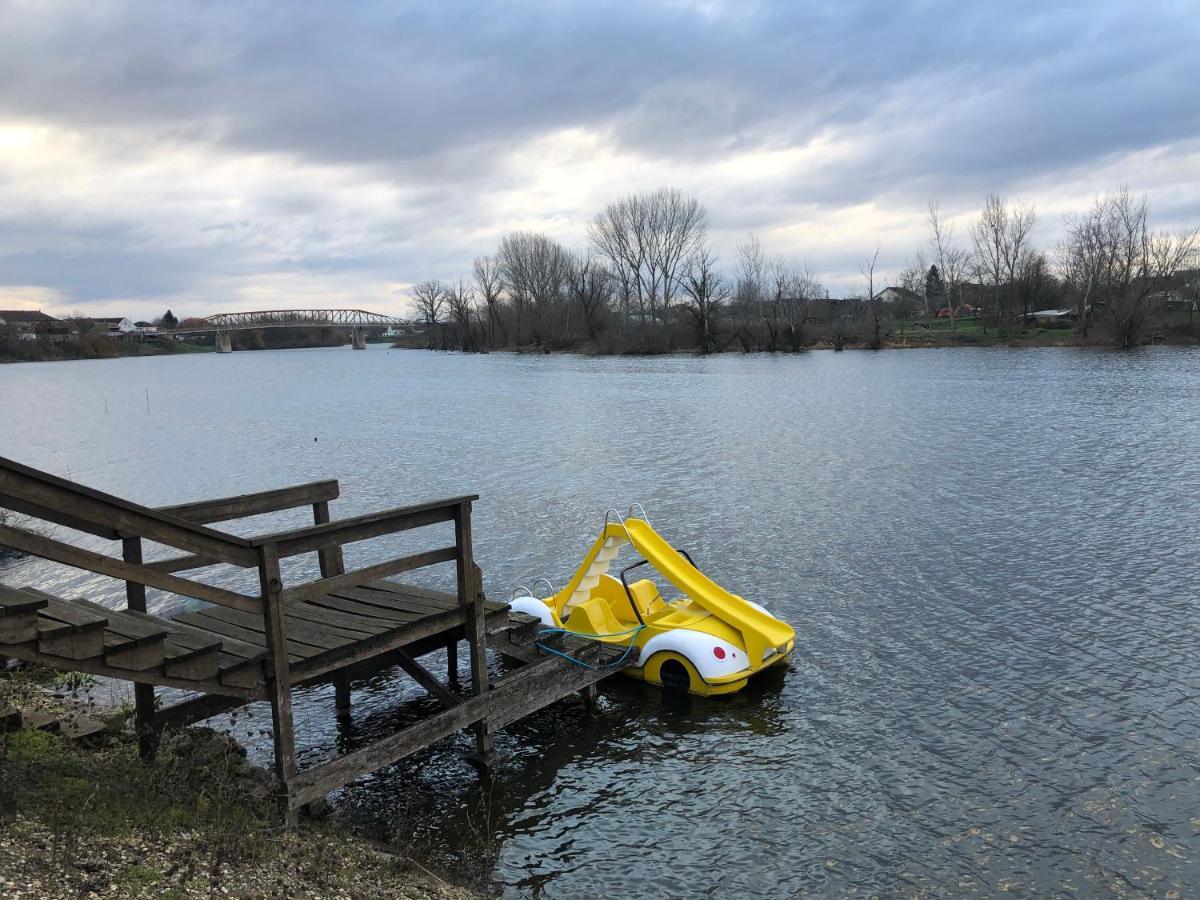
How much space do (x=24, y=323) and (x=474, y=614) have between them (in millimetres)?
186159

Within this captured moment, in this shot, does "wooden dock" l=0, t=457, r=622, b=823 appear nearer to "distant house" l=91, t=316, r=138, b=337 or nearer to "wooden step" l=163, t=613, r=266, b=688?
"wooden step" l=163, t=613, r=266, b=688

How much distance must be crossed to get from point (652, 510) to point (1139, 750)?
1148 centimetres

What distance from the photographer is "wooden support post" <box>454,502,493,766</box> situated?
7.85m

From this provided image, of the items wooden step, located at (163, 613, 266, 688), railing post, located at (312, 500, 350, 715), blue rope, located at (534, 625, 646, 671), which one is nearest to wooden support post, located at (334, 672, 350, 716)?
railing post, located at (312, 500, 350, 715)

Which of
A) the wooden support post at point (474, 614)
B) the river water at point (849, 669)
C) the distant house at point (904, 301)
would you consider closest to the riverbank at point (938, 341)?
the distant house at point (904, 301)

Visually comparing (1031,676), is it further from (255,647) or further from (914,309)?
(914,309)

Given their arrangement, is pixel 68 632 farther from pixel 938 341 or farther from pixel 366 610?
pixel 938 341

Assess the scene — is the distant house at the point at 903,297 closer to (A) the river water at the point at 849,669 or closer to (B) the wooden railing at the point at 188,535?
(A) the river water at the point at 849,669

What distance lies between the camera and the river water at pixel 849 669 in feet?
22.0

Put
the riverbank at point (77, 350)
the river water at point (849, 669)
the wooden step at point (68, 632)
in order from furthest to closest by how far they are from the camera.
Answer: the riverbank at point (77, 350) < the river water at point (849, 669) < the wooden step at point (68, 632)

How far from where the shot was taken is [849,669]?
1012 cm

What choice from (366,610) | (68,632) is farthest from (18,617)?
(366,610)

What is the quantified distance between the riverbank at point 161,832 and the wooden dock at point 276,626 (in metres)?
0.38

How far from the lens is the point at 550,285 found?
4843 inches
